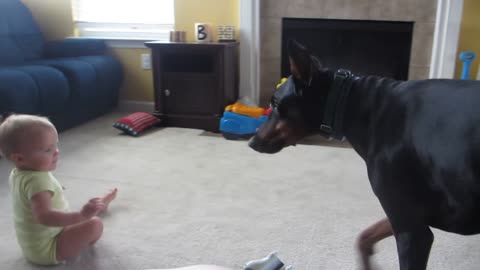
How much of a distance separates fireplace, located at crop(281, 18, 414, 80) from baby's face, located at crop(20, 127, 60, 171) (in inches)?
91.4

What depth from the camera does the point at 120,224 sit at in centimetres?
181

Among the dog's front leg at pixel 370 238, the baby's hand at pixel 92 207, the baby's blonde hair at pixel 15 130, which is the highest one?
the baby's blonde hair at pixel 15 130

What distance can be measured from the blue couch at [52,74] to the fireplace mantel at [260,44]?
1.12 m

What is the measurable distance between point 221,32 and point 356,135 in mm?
2387

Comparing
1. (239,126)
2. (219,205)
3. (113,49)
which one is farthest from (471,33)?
(113,49)

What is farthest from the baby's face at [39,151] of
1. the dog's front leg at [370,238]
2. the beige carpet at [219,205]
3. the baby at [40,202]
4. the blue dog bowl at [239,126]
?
the blue dog bowl at [239,126]

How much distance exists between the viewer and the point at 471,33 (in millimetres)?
3188

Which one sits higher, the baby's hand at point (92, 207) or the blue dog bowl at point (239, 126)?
the baby's hand at point (92, 207)

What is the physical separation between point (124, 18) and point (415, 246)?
3.41m

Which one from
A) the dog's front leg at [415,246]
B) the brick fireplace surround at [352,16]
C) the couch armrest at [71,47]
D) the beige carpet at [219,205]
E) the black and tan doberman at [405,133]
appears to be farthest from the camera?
the couch armrest at [71,47]

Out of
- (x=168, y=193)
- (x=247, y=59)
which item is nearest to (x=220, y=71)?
(x=247, y=59)

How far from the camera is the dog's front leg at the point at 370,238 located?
4.63ft

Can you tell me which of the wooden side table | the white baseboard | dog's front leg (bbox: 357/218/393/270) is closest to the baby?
dog's front leg (bbox: 357/218/393/270)

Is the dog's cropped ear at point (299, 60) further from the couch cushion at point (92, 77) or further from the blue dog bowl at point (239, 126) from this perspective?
the couch cushion at point (92, 77)
